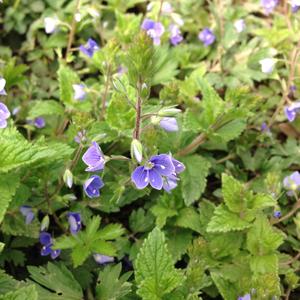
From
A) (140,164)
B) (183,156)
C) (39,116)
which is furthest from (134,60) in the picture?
(39,116)

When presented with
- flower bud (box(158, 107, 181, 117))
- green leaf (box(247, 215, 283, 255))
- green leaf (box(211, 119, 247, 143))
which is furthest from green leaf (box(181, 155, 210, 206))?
flower bud (box(158, 107, 181, 117))

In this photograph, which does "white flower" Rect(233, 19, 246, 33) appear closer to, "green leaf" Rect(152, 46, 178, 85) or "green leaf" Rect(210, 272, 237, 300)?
"green leaf" Rect(152, 46, 178, 85)

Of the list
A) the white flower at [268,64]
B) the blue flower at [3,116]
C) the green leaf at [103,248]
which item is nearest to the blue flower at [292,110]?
the white flower at [268,64]

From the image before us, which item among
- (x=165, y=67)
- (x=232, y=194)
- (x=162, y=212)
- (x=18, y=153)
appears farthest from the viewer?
(x=165, y=67)

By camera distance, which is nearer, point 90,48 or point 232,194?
point 232,194

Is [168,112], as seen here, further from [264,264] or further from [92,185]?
[264,264]

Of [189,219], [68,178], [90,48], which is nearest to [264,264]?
[189,219]

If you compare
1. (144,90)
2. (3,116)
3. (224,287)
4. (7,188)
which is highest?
(144,90)
